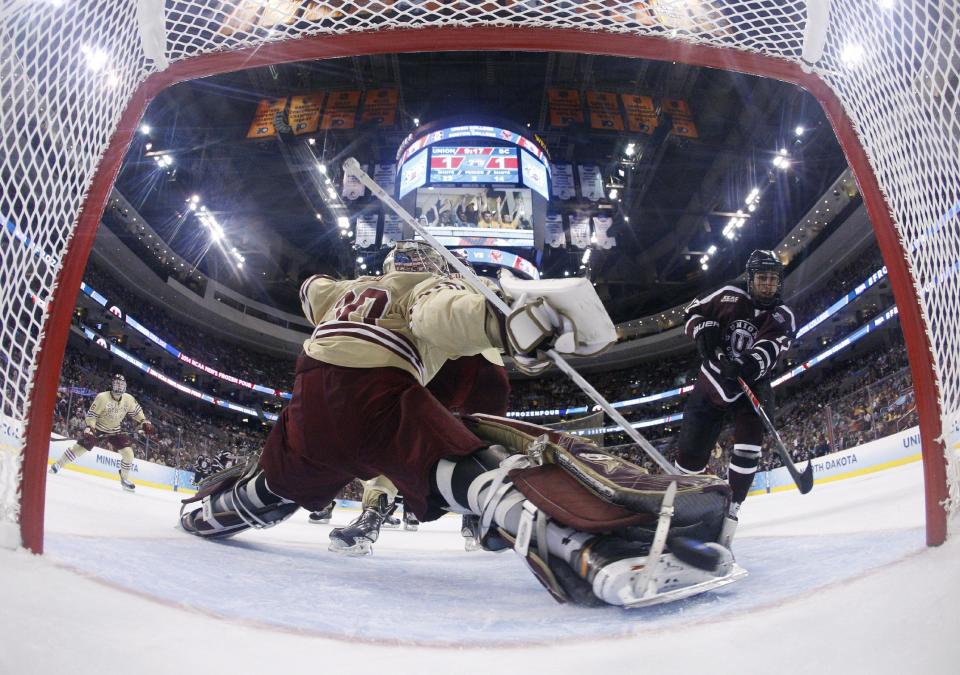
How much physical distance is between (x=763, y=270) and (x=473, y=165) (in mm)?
8102

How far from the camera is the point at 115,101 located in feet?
4.67

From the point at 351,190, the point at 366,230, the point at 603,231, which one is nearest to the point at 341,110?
the point at 351,190

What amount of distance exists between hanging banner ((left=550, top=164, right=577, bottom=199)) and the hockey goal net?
1221 centimetres

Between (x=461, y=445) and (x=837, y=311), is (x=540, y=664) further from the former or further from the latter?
(x=837, y=311)

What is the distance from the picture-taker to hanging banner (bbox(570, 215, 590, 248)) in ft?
48.4

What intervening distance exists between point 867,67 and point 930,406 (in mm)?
770

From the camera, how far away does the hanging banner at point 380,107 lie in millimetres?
12555

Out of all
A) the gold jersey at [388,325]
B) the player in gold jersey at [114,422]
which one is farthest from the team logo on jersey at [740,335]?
the player in gold jersey at [114,422]

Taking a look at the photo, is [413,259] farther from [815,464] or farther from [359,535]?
[815,464]

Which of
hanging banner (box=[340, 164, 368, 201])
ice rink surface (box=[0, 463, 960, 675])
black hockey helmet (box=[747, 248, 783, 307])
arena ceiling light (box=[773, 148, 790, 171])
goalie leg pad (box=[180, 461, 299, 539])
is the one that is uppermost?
arena ceiling light (box=[773, 148, 790, 171])

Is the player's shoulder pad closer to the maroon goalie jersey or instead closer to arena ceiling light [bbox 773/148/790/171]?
the maroon goalie jersey

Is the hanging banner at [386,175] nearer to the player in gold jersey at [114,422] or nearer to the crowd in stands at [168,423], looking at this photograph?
the crowd in stands at [168,423]

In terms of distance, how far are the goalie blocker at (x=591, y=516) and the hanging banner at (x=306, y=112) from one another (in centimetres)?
1238

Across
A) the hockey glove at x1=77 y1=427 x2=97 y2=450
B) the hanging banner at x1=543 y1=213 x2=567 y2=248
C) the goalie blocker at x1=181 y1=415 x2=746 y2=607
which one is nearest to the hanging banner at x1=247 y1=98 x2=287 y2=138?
the hanging banner at x1=543 y1=213 x2=567 y2=248
